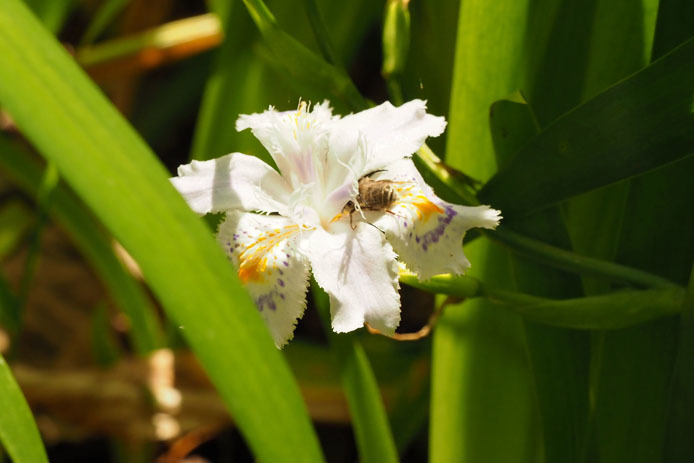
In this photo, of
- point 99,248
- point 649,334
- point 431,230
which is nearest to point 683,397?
point 649,334

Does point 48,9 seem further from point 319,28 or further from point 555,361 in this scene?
point 555,361

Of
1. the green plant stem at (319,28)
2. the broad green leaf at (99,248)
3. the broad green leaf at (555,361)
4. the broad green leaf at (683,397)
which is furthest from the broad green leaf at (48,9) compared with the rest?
the broad green leaf at (683,397)

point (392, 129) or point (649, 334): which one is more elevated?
point (392, 129)

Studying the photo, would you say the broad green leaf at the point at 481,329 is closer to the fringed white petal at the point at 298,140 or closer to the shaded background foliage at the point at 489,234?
the shaded background foliage at the point at 489,234

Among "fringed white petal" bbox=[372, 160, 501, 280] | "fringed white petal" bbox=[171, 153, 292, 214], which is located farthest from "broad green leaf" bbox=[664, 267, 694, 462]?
"fringed white petal" bbox=[171, 153, 292, 214]

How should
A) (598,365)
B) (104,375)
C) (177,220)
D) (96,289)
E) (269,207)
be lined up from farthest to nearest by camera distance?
(96,289) → (104,375) → (598,365) → (269,207) → (177,220)

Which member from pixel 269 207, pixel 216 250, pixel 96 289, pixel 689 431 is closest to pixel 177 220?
pixel 216 250

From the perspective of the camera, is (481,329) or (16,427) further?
(481,329)

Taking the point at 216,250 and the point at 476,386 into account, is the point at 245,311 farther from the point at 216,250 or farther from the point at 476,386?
the point at 476,386
